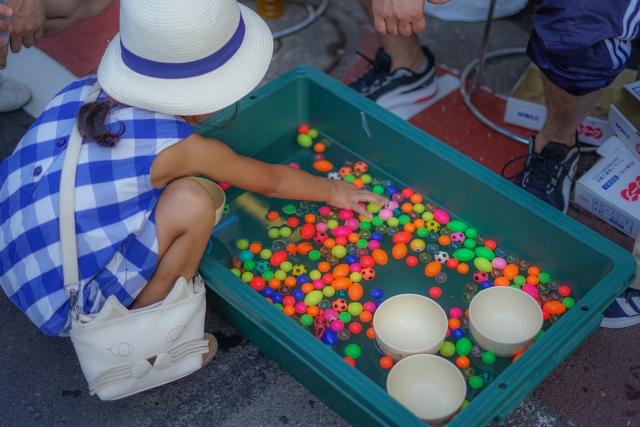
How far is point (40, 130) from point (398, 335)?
0.88 meters

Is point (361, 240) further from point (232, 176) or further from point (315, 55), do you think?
point (315, 55)

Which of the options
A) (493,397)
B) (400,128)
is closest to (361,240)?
(400,128)

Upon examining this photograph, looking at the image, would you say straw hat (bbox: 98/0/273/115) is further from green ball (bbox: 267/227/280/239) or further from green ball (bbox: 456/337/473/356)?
green ball (bbox: 456/337/473/356)

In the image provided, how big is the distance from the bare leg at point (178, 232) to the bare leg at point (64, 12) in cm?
81

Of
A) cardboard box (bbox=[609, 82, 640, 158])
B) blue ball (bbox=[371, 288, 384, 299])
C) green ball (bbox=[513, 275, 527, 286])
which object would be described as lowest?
blue ball (bbox=[371, 288, 384, 299])

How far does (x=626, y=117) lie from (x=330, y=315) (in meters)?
1.01

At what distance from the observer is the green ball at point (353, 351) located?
4.79 ft

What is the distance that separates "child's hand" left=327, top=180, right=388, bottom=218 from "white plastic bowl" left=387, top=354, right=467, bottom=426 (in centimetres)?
45

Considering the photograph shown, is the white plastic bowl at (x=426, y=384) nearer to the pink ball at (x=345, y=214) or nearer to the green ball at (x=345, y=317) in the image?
the green ball at (x=345, y=317)

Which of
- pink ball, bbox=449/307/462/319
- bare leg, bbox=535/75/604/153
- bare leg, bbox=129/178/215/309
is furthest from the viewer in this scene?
bare leg, bbox=535/75/604/153

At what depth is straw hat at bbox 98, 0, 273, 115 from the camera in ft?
3.92

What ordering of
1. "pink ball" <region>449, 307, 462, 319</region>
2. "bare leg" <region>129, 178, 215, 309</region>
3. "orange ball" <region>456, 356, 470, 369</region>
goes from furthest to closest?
"pink ball" <region>449, 307, 462, 319</region> < "orange ball" <region>456, 356, 470, 369</region> < "bare leg" <region>129, 178, 215, 309</region>

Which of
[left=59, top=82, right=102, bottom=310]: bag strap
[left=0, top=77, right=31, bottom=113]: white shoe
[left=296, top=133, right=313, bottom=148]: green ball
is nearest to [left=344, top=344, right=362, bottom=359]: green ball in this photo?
[left=59, top=82, right=102, bottom=310]: bag strap

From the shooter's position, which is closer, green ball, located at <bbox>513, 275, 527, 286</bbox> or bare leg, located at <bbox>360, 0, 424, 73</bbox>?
green ball, located at <bbox>513, 275, 527, 286</bbox>
